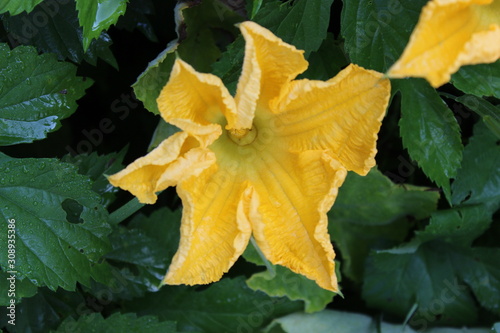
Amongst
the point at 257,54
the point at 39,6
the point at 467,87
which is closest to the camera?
the point at 257,54

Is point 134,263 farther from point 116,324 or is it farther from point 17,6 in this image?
point 17,6

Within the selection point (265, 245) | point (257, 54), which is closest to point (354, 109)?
point (257, 54)

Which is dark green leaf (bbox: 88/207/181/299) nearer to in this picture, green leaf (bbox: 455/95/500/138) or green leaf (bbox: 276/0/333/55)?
green leaf (bbox: 276/0/333/55)

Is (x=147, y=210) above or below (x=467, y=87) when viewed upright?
below

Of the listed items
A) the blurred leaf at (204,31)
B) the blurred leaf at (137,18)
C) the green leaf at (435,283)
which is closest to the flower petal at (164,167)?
the blurred leaf at (204,31)

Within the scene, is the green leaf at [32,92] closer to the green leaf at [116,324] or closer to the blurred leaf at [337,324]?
the green leaf at [116,324]

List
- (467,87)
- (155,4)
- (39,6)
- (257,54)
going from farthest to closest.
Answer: (155,4)
(39,6)
(467,87)
(257,54)

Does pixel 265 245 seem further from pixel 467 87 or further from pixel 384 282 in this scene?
pixel 384 282
